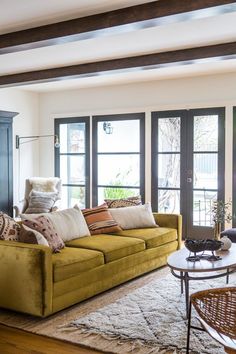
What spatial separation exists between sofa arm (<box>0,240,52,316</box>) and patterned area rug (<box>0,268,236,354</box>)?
13 centimetres

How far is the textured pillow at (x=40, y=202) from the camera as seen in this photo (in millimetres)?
7703

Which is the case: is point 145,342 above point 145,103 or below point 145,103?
below

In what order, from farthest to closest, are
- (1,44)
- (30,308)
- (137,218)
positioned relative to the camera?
(137,218) → (1,44) → (30,308)

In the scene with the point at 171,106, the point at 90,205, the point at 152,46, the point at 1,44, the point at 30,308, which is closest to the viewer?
the point at 30,308

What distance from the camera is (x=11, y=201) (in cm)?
780

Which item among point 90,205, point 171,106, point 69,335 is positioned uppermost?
point 171,106

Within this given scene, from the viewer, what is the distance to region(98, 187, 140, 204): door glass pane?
8123 millimetres

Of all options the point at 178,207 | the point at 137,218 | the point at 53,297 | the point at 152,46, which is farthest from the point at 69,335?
the point at 178,207

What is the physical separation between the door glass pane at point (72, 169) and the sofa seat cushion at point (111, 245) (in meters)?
3.53

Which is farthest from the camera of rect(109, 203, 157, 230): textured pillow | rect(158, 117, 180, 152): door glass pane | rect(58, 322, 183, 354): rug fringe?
rect(158, 117, 180, 152): door glass pane

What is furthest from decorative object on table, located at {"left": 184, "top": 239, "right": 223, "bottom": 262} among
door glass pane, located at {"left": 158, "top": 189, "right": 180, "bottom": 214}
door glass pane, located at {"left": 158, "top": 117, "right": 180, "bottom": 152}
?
door glass pane, located at {"left": 158, "top": 117, "right": 180, "bottom": 152}

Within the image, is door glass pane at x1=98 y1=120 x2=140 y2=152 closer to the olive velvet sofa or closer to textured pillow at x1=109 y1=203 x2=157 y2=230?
textured pillow at x1=109 y1=203 x2=157 y2=230

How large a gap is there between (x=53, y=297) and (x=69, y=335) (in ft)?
1.46

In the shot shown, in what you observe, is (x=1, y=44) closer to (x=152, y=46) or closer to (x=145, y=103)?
(x=152, y=46)
